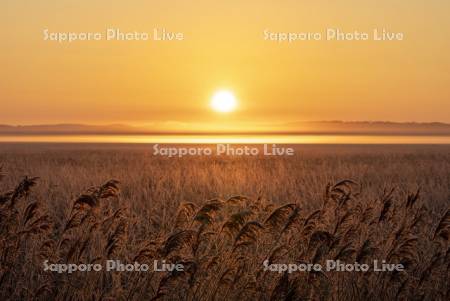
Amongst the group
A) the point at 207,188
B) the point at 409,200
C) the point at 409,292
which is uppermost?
the point at 207,188

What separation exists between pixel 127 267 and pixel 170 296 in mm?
949

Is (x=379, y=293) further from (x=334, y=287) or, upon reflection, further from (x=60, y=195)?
(x=60, y=195)

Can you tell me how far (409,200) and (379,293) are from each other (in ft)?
4.83

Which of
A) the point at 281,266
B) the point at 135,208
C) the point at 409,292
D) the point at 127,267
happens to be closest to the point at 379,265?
→ the point at 409,292

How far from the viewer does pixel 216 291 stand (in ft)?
23.0

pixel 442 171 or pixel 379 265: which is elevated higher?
pixel 442 171

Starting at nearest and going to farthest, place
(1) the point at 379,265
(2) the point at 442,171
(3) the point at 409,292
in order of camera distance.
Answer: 1. (3) the point at 409,292
2. (1) the point at 379,265
3. (2) the point at 442,171

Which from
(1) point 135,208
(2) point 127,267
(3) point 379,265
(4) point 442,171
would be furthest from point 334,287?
(4) point 442,171

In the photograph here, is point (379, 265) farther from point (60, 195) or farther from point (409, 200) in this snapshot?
point (60, 195)


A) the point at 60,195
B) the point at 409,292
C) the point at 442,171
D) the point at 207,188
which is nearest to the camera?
the point at 409,292

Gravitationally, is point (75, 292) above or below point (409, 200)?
below

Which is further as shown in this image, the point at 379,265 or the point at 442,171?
the point at 442,171

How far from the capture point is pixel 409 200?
8.34 m

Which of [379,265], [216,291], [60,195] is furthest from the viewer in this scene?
[60,195]
